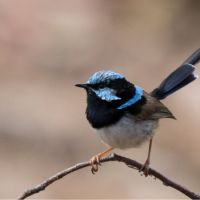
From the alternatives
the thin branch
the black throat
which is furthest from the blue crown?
the thin branch

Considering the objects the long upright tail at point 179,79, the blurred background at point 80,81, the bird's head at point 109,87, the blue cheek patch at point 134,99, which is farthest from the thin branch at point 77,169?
the blurred background at point 80,81

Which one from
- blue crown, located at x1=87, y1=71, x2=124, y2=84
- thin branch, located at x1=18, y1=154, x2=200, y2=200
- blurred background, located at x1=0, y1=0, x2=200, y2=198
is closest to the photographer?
thin branch, located at x1=18, y1=154, x2=200, y2=200

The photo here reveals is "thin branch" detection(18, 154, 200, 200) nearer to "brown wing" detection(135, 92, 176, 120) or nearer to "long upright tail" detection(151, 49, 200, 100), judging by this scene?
"brown wing" detection(135, 92, 176, 120)

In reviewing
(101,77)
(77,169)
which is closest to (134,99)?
(101,77)

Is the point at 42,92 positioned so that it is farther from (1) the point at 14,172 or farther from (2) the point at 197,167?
(2) the point at 197,167

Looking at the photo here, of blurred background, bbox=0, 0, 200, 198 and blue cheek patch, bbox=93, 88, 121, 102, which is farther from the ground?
blurred background, bbox=0, 0, 200, 198

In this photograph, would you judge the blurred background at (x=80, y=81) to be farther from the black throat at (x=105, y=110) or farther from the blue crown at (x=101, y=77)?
the blue crown at (x=101, y=77)

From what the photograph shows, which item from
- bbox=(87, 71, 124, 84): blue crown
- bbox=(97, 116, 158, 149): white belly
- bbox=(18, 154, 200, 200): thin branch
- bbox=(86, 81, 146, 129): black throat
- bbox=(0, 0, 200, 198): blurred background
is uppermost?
bbox=(0, 0, 200, 198): blurred background

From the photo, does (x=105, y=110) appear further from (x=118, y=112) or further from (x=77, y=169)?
(x=77, y=169)
